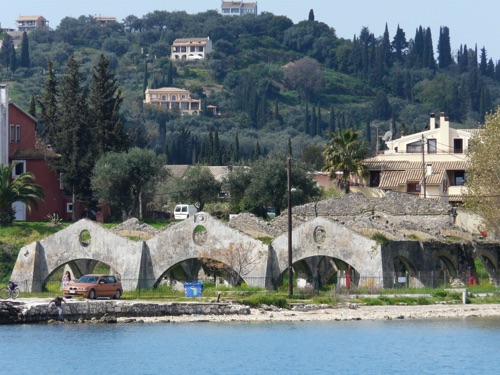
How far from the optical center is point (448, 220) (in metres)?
82.1

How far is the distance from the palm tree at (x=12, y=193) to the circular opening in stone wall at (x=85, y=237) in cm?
1072

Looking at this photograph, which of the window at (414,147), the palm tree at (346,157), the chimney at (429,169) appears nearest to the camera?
the palm tree at (346,157)

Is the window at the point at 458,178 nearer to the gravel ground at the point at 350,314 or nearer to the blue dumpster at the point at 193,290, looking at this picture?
the gravel ground at the point at 350,314

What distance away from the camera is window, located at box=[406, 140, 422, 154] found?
113 meters

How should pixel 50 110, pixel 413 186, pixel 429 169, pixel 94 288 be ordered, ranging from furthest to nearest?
1. pixel 50 110
2. pixel 429 169
3. pixel 413 186
4. pixel 94 288

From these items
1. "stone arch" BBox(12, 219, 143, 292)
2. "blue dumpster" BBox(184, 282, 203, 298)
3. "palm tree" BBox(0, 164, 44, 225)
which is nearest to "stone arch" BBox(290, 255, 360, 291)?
"blue dumpster" BBox(184, 282, 203, 298)

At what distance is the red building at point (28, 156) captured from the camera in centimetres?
9331

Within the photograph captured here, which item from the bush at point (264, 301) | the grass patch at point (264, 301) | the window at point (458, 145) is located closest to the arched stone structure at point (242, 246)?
the grass patch at point (264, 301)

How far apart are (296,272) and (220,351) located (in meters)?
24.0

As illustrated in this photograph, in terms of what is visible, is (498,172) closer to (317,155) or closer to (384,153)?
(384,153)

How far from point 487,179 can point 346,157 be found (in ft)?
71.0

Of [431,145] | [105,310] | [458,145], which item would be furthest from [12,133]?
[105,310]

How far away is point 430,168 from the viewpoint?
106m

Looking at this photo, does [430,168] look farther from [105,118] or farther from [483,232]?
[105,118]
